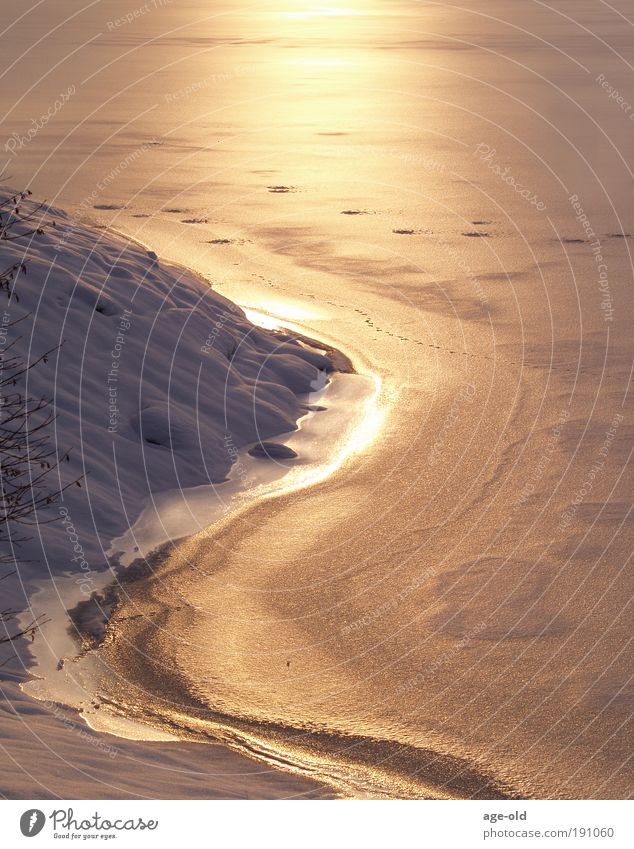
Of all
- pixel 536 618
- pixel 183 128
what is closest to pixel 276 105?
pixel 183 128

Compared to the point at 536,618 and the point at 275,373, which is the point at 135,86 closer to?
the point at 275,373
